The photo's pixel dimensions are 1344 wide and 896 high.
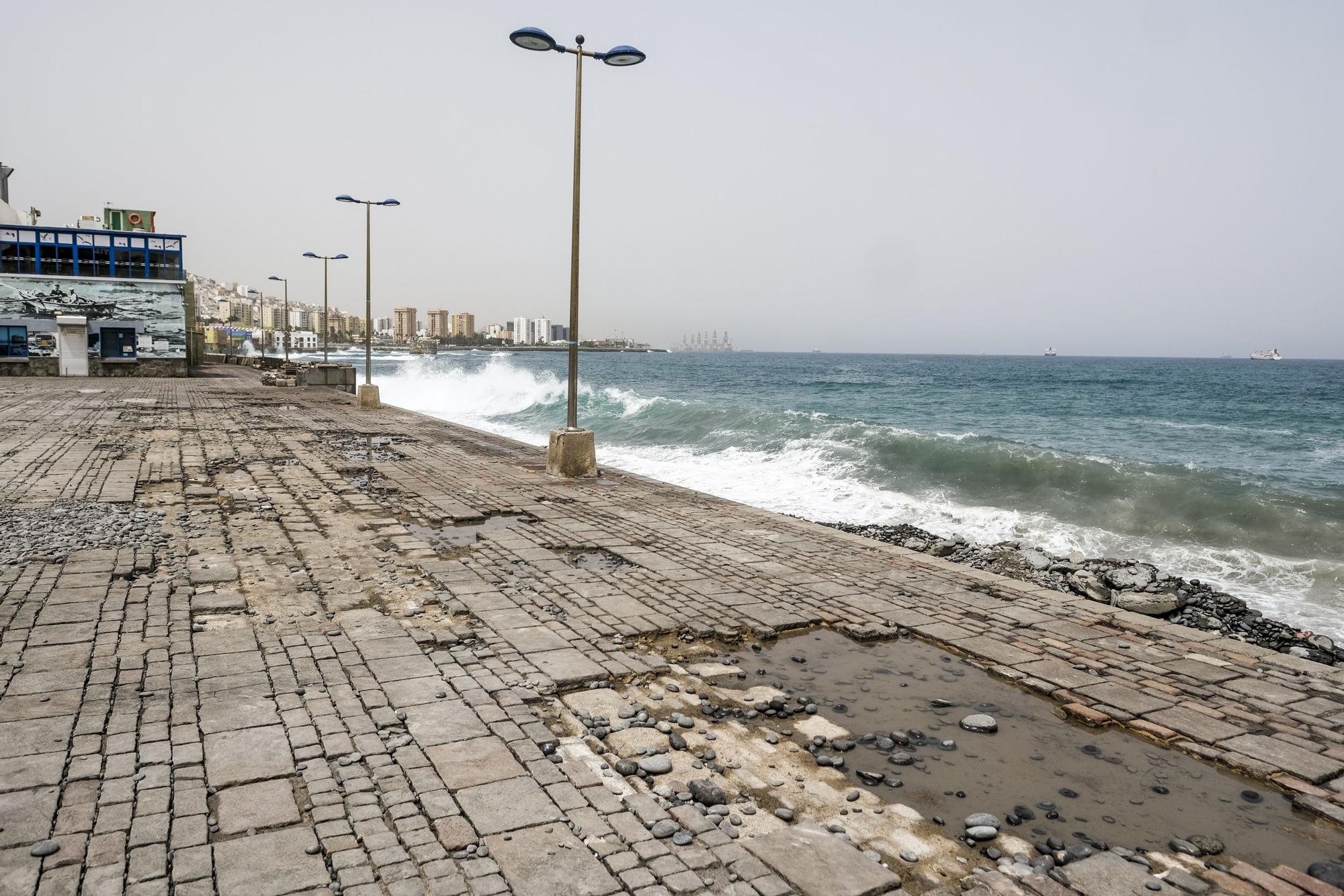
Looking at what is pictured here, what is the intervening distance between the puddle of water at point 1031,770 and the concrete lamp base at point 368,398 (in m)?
22.3

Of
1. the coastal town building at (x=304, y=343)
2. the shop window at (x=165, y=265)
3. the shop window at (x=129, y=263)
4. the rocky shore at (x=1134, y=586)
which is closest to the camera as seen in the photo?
the rocky shore at (x=1134, y=586)

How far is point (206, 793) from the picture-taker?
11.6 feet

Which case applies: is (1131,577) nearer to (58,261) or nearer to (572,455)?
(572,455)

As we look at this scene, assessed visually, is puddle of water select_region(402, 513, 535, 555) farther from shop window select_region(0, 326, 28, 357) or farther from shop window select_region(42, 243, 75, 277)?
shop window select_region(42, 243, 75, 277)

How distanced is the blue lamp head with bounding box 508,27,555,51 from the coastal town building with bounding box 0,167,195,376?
40025mm

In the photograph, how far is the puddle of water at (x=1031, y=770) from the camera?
11.8 ft

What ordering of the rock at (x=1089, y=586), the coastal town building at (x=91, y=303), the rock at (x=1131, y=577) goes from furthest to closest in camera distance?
the coastal town building at (x=91, y=303) → the rock at (x=1131, y=577) → the rock at (x=1089, y=586)

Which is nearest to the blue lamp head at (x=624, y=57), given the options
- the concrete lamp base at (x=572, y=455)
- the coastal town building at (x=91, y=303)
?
the concrete lamp base at (x=572, y=455)

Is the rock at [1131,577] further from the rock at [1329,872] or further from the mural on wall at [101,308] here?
the mural on wall at [101,308]

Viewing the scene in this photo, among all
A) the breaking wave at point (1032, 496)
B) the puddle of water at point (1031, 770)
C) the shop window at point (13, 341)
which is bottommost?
the breaking wave at point (1032, 496)

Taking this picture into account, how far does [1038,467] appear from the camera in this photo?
16672mm

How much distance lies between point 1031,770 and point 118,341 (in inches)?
2043

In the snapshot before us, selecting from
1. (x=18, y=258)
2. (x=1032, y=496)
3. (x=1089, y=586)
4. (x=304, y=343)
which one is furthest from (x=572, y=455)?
(x=304, y=343)

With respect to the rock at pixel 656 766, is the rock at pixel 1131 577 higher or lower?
lower
